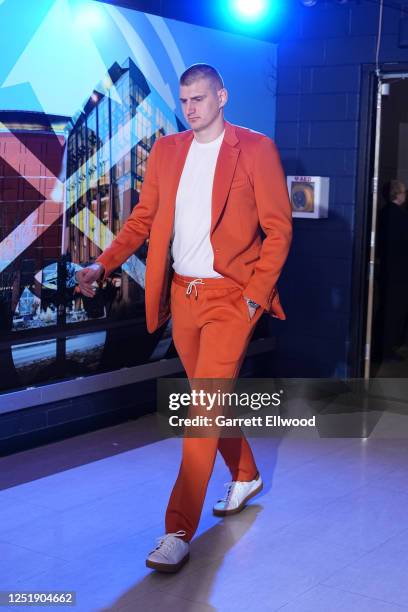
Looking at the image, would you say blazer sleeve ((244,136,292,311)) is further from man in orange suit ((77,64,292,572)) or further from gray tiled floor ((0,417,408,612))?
gray tiled floor ((0,417,408,612))

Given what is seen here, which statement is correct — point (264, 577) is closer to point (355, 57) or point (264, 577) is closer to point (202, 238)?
point (202, 238)

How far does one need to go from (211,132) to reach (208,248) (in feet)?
1.46

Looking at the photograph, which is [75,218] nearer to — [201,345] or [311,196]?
[201,345]

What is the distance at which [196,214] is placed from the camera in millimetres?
3520

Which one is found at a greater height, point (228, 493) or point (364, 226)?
point (364, 226)

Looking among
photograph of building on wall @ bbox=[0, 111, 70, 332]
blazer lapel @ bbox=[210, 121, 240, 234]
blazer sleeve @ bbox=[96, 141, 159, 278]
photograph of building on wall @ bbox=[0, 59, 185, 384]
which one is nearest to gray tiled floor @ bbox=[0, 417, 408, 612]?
photograph of building on wall @ bbox=[0, 59, 185, 384]

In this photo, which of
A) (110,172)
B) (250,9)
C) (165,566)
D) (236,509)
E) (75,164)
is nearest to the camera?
(165,566)

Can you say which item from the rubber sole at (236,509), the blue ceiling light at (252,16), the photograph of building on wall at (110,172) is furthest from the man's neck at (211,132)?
the blue ceiling light at (252,16)

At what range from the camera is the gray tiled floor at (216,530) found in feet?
10.4

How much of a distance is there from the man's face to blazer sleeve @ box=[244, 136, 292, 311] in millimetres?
213

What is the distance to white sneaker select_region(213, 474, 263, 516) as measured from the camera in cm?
391

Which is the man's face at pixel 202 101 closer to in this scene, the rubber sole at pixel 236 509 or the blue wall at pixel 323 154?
the rubber sole at pixel 236 509

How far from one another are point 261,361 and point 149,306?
9.16 ft

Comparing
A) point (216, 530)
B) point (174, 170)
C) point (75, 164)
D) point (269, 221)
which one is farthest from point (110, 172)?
point (216, 530)
